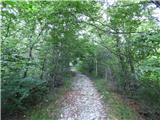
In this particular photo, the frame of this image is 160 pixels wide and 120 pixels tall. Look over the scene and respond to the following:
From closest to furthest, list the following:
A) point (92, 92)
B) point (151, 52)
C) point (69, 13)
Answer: point (151, 52) → point (69, 13) → point (92, 92)

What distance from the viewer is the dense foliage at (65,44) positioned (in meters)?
7.53

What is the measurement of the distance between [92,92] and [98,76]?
906 centimetres

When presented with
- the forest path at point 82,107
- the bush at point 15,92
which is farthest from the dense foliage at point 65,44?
the forest path at point 82,107

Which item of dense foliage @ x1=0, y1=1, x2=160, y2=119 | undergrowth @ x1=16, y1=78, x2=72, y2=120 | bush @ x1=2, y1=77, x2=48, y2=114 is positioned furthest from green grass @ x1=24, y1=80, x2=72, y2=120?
bush @ x1=2, y1=77, x2=48, y2=114

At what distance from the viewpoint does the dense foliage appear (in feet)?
24.7

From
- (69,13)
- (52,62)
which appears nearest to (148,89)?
(69,13)

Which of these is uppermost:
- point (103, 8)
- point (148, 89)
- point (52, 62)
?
point (103, 8)

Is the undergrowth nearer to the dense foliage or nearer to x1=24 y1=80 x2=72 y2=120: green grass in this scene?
x1=24 y1=80 x2=72 y2=120: green grass

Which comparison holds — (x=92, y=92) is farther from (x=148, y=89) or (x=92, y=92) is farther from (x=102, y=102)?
(x=148, y=89)

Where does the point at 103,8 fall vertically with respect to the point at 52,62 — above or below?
above

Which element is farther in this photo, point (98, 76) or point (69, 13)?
point (98, 76)

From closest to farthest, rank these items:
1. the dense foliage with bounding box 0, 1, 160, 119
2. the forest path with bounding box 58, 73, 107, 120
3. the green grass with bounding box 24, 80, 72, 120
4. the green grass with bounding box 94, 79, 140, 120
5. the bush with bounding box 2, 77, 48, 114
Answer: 1. the dense foliage with bounding box 0, 1, 160, 119
2. the bush with bounding box 2, 77, 48, 114
3. the forest path with bounding box 58, 73, 107, 120
4. the green grass with bounding box 94, 79, 140, 120
5. the green grass with bounding box 24, 80, 72, 120

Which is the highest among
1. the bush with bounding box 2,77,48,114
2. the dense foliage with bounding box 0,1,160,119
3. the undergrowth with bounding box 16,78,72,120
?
A: the dense foliage with bounding box 0,1,160,119

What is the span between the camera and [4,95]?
8023 mm
